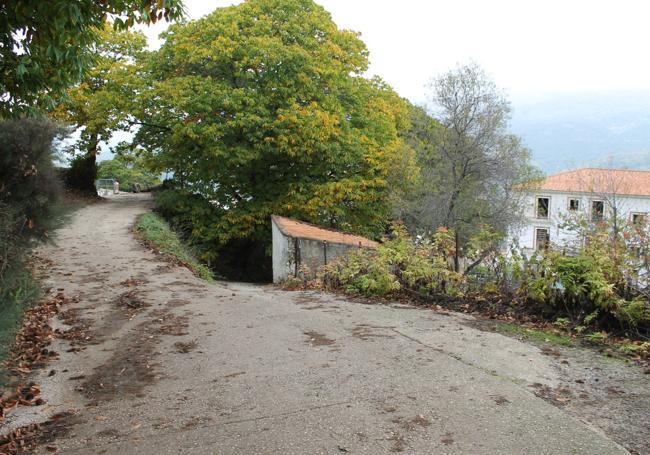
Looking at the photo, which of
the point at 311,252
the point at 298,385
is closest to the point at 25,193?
the point at 298,385

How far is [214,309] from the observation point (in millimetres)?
8102

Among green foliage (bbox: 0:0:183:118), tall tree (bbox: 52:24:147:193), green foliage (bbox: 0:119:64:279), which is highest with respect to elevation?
tall tree (bbox: 52:24:147:193)

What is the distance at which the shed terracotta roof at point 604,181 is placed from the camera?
46469 mm

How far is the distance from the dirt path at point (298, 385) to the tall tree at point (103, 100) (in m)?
17.9

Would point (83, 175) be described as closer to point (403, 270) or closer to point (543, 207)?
point (403, 270)

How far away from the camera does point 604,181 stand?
154ft

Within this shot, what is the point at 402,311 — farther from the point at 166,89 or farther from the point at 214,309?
the point at 166,89

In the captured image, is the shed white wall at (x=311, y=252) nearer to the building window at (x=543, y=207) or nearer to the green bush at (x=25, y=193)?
the green bush at (x=25, y=193)

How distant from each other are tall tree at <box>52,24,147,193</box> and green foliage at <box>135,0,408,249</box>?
1.37 m

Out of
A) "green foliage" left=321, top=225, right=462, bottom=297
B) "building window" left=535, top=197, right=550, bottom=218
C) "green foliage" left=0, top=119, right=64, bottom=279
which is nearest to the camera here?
"green foliage" left=0, top=119, right=64, bottom=279

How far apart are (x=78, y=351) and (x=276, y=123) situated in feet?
45.0

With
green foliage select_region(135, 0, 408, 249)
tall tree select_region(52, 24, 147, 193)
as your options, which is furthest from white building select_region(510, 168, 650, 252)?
tall tree select_region(52, 24, 147, 193)

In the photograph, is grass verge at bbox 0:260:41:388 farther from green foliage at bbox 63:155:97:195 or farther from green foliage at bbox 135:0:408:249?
green foliage at bbox 63:155:97:195

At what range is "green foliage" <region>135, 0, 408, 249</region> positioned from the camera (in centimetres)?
1917
